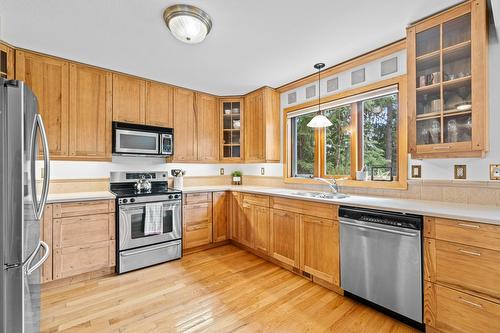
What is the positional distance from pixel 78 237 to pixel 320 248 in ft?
8.41

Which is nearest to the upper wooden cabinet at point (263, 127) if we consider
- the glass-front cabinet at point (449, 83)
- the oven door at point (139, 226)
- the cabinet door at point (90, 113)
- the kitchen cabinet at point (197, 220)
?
the kitchen cabinet at point (197, 220)

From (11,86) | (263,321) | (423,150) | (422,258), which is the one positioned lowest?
(263,321)

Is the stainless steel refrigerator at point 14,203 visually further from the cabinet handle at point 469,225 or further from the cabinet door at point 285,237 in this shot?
the cabinet handle at point 469,225

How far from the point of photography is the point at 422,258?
5.57 ft

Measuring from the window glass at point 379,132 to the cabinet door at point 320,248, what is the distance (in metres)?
0.97

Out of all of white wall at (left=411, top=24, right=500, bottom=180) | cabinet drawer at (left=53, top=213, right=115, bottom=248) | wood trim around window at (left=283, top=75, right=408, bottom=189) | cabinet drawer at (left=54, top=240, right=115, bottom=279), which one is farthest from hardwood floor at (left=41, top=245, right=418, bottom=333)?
white wall at (left=411, top=24, right=500, bottom=180)

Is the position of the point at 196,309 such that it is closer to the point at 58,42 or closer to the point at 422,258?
the point at 422,258

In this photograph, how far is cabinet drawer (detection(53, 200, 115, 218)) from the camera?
236 centimetres

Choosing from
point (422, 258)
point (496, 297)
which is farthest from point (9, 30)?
point (496, 297)

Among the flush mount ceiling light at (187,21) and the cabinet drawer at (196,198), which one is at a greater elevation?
the flush mount ceiling light at (187,21)

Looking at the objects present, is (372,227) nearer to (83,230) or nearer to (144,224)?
(144,224)

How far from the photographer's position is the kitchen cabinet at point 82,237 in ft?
7.70

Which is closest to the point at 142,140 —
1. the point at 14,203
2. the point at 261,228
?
the point at 261,228

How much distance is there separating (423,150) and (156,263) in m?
3.14
